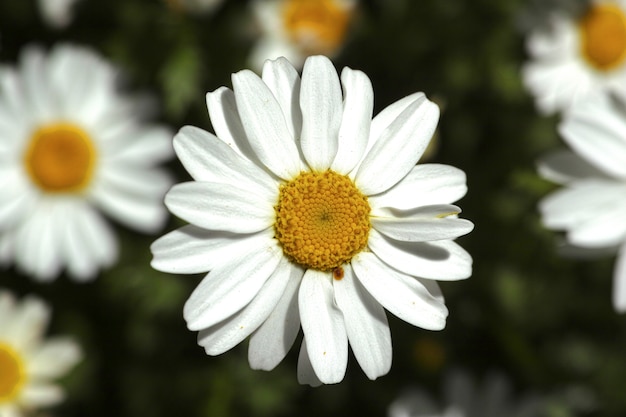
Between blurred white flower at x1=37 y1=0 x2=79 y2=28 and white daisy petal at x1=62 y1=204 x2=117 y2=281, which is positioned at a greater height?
blurred white flower at x1=37 y1=0 x2=79 y2=28

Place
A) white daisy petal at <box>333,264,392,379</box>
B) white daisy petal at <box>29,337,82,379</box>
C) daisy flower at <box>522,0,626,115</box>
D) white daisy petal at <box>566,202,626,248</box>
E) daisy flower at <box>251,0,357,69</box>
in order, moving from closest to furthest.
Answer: white daisy petal at <box>333,264,392,379</box> < white daisy petal at <box>566,202,626,248</box> < white daisy petal at <box>29,337,82,379</box> < daisy flower at <box>522,0,626,115</box> < daisy flower at <box>251,0,357,69</box>

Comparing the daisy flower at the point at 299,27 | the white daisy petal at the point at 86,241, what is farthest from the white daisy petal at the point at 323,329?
the daisy flower at the point at 299,27

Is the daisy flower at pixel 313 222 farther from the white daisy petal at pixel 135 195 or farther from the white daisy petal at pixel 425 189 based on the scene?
the white daisy petal at pixel 135 195

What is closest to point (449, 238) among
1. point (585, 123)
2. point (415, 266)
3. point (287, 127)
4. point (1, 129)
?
point (415, 266)

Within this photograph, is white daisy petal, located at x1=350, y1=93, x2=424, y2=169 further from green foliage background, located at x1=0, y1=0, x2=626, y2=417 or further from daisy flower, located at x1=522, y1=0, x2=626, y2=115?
daisy flower, located at x1=522, y1=0, x2=626, y2=115

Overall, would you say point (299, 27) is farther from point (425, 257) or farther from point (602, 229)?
point (425, 257)

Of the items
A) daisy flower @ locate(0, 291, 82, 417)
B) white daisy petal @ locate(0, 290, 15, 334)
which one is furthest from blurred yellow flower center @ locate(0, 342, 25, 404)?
white daisy petal @ locate(0, 290, 15, 334)
